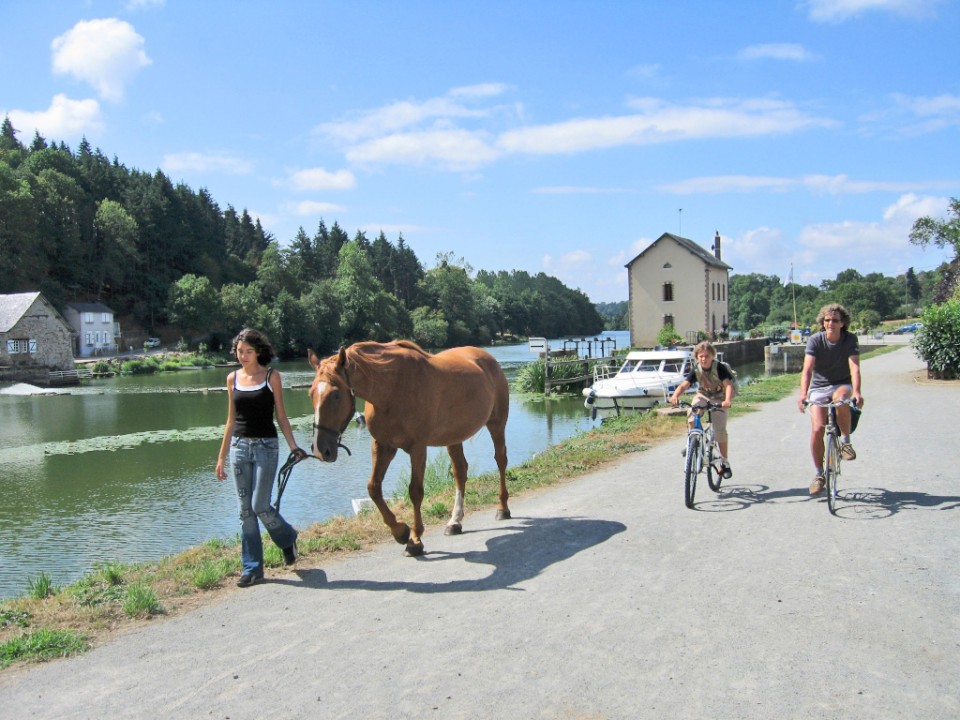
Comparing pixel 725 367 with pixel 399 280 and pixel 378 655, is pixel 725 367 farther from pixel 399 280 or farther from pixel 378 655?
pixel 399 280

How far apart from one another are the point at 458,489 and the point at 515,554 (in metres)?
1.45

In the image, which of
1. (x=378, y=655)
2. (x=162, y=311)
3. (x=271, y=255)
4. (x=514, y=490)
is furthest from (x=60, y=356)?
(x=378, y=655)

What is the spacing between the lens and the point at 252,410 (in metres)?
5.85

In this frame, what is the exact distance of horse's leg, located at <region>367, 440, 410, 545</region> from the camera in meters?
6.51

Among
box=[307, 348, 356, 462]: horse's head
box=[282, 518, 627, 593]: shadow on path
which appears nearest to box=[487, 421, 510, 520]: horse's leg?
box=[282, 518, 627, 593]: shadow on path

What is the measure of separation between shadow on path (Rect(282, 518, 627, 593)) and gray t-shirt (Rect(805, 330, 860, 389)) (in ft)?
8.56

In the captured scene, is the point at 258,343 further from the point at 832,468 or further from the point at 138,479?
the point at 138,479

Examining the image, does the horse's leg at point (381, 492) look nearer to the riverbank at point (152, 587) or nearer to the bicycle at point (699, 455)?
the riverbank at point (152, 587)

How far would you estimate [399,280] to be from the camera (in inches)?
5197

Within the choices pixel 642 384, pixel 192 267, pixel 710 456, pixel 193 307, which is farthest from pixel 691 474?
pixel 192 267

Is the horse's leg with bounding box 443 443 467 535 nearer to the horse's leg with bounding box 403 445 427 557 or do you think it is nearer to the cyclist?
the horse's leg with bounding box 403 445 427 557

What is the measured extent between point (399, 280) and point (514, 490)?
408ft

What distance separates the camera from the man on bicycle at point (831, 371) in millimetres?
7316

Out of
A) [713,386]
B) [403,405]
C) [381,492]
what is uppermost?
[403,405]
